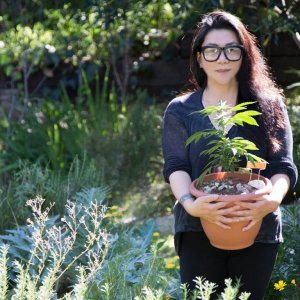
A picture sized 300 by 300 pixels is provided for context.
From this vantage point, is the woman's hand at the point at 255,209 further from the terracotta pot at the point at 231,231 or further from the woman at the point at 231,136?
the woman at the point at 231,136

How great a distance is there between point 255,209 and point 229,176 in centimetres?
17

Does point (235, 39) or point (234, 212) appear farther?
point (235, 39)

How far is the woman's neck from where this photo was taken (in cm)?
309

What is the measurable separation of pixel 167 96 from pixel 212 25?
4.99 meters

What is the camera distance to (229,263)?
Answer: 304cm

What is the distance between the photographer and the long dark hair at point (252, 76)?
3.02m

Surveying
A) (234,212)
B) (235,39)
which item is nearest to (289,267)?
(234,212)

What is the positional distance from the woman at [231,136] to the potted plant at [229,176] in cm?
10

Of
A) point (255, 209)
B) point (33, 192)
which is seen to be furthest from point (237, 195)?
point (33, 192)

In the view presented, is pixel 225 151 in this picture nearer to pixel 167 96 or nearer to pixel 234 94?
pixel 234 94

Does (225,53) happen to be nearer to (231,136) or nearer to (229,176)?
(231,136)

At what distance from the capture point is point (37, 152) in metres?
6.35

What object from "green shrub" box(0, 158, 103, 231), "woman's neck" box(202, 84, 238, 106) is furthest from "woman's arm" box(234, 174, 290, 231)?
"green shrub" box(0, 158, 103, 231)

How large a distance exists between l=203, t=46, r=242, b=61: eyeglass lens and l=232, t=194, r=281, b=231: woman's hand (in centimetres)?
56
